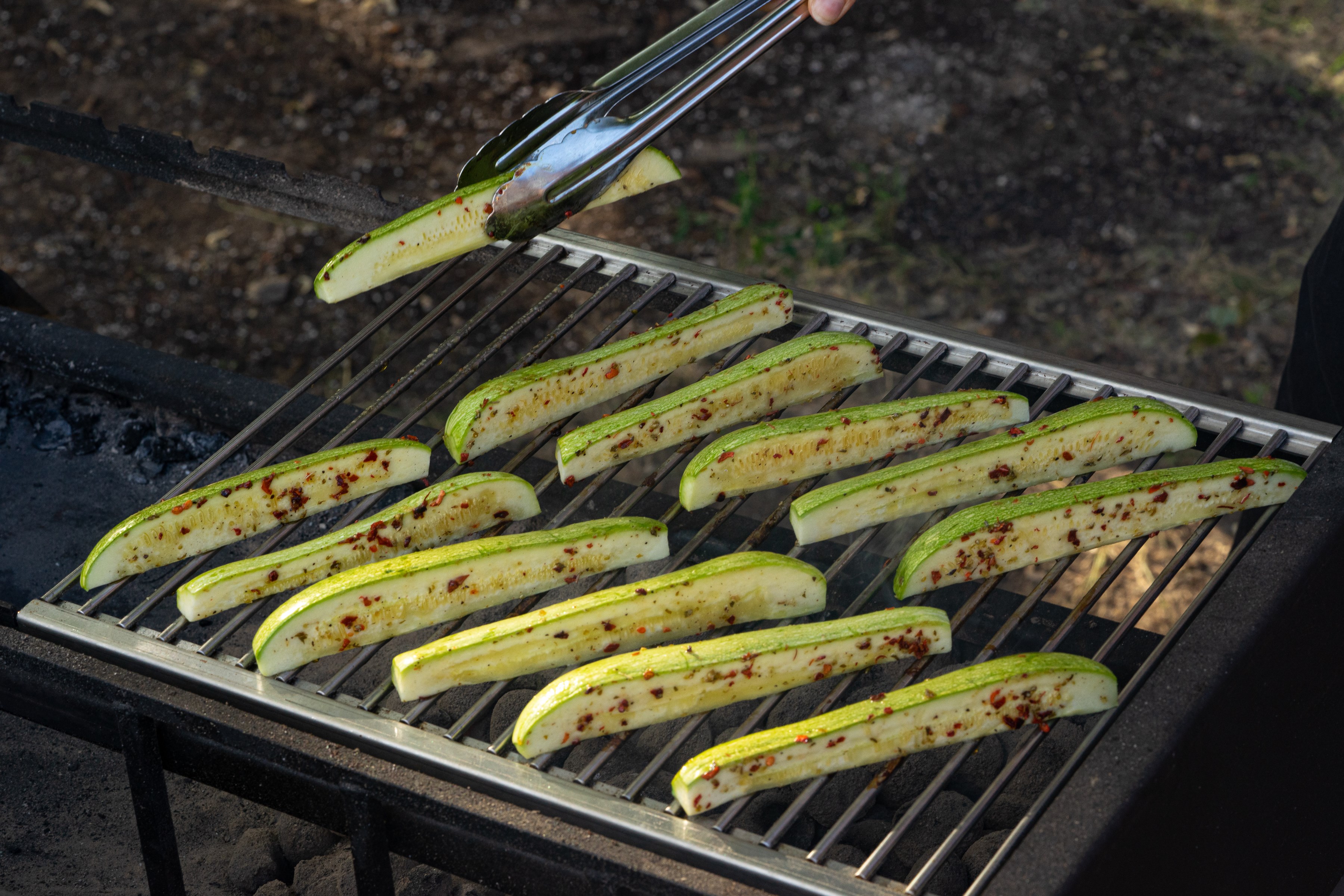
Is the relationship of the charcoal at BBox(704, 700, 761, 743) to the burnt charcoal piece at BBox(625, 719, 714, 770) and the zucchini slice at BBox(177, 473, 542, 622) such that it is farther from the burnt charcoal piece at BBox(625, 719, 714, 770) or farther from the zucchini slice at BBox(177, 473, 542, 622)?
the zucchini slice at BBox(177, 473, 542, 622)

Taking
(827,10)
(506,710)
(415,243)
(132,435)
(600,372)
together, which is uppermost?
(132,435)

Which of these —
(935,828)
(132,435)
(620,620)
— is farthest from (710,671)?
(132,435)

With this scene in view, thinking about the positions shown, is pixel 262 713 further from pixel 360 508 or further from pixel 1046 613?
pixel 1046 613

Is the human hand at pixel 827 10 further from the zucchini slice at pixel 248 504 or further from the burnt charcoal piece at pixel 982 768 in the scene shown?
the burnt charcoal piece at pixel 982 768

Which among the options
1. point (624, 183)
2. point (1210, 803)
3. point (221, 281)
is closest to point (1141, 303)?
point (624, 183)

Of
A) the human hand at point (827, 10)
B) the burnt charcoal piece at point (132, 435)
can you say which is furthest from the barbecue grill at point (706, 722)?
the burnt charcoal piece at point (132, 435)

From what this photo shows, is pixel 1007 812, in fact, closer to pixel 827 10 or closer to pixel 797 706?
pixel 797 706
